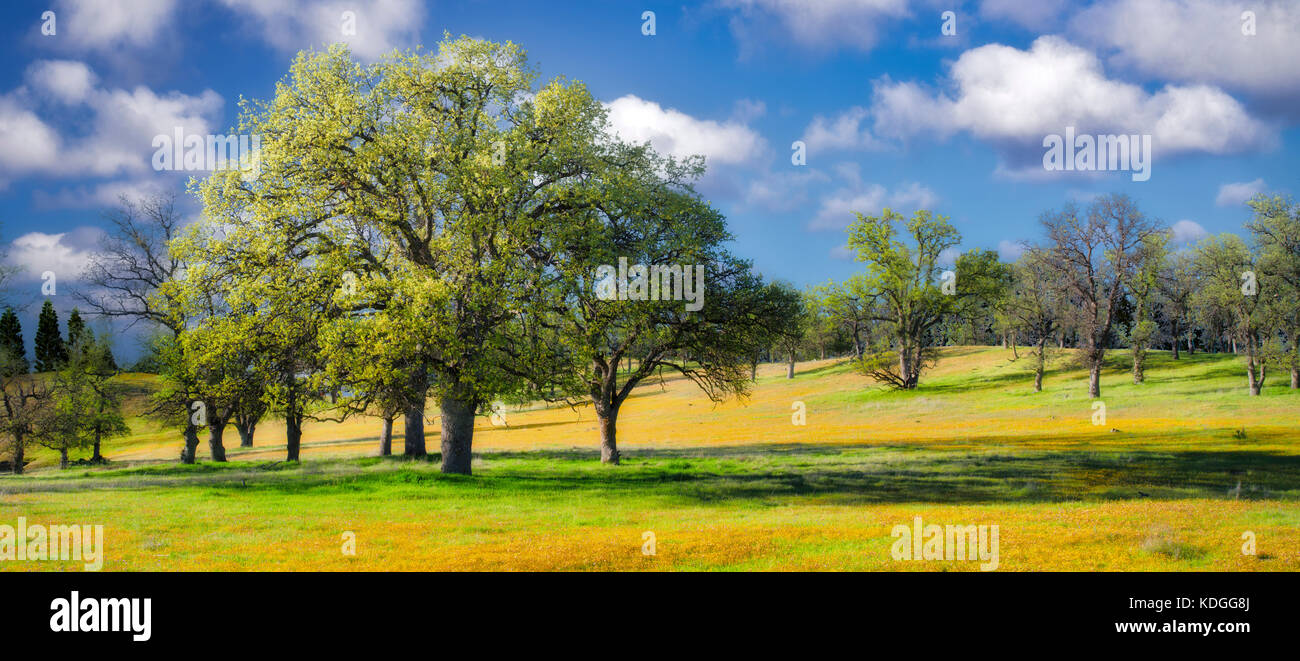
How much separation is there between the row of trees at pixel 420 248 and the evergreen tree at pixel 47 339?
112107 millimetres

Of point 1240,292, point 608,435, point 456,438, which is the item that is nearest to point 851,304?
point 1240,292

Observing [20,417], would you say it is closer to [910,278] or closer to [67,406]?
[67,406]

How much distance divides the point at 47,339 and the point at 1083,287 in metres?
145

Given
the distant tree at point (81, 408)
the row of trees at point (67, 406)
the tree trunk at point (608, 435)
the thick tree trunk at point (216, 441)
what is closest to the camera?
the tree trunk at point (608, 435)

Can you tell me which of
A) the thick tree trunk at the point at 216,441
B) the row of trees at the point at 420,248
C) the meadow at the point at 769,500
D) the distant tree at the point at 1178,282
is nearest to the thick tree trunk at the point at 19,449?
the thick tree trunk at the point at 216,441

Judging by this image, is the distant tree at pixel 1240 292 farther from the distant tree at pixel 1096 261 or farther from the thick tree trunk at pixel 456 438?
the thick tree trunk at pixel 456 438

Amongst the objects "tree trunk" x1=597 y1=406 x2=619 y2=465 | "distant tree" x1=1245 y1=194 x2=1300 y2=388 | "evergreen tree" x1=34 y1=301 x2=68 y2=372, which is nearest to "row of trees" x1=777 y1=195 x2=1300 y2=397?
"distant tree" x1=1245 y1=194 x2=1300 y2=388

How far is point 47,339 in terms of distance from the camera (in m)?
121

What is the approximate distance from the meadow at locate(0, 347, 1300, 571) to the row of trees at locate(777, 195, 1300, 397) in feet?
23.9

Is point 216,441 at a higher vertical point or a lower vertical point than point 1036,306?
lower

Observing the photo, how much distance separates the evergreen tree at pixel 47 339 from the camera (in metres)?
118

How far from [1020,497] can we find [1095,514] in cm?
474

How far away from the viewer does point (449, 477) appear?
1214 inches

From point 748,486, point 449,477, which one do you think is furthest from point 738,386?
point 449,477
